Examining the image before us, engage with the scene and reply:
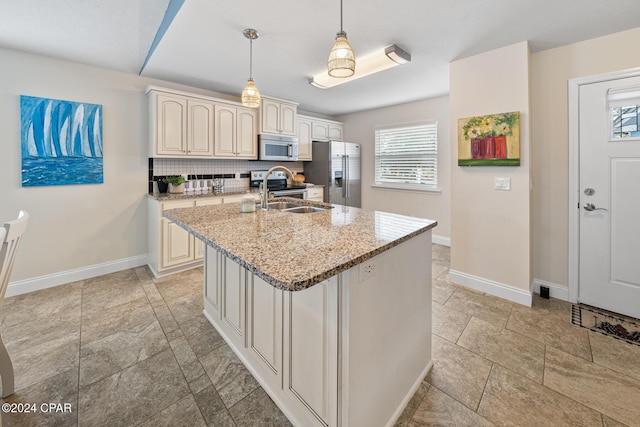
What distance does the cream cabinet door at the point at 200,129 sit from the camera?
348 centimetres

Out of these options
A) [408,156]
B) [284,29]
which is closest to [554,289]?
[408,156]

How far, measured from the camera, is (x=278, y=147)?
4.40m

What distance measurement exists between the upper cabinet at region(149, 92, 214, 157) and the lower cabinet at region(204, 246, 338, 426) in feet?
6.84

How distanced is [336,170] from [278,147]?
1.20 metres

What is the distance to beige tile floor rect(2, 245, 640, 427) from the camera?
1.42 meters

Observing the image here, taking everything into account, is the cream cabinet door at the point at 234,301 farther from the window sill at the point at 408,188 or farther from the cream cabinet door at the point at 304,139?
the window sill at the point at 408,188

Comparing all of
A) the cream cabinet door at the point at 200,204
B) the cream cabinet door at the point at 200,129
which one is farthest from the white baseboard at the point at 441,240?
the cream cabinet door at the point at 200,129

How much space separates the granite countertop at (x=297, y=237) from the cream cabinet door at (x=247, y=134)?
82.0 inches

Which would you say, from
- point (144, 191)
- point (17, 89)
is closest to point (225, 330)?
point (144, 191)

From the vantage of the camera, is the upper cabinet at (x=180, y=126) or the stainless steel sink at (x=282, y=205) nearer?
the stainless steel sink at (x=282, y=205)

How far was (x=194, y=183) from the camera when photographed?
3.88m

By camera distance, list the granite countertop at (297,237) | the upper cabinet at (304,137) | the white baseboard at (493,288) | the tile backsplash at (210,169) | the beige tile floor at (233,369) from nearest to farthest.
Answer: the granite countertop at (297,237)
the beige tile floor at (233,369)
the white baseboard at (493,288)
the tile backsplash at (210,169)
the upper cabinet at (304,137)

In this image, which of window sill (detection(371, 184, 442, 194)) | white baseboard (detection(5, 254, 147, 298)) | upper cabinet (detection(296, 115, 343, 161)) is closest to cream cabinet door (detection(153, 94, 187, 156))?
white baseboard (detection(5, 254, 147, 298))

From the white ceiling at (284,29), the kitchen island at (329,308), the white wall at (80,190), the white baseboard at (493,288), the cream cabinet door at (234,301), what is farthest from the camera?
the white wall at (80,190)
